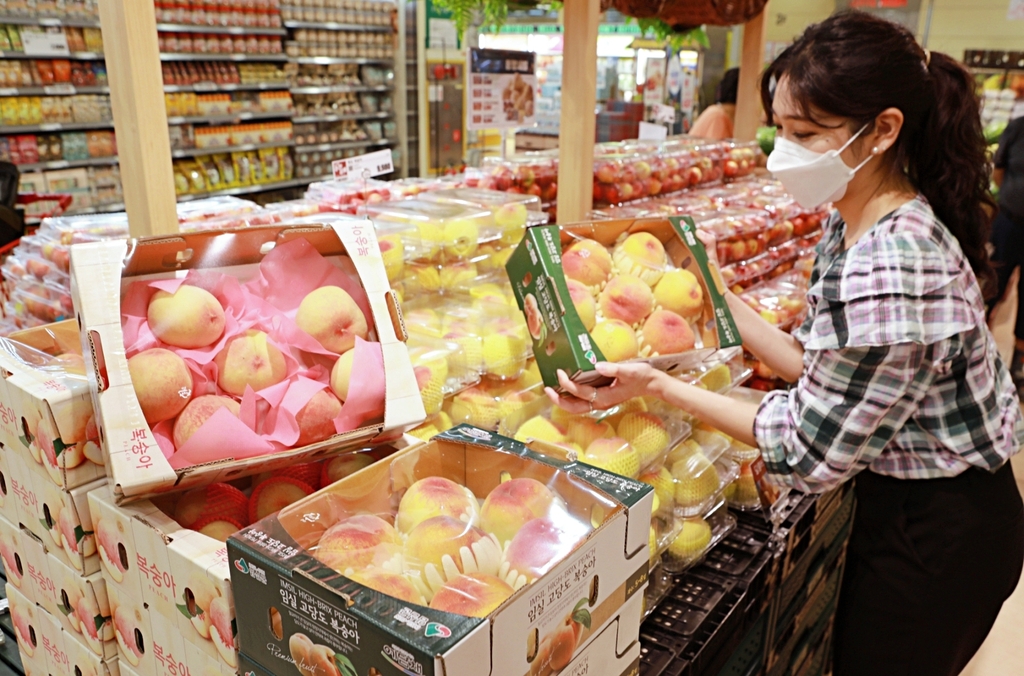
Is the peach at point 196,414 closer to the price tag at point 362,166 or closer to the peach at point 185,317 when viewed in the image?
the peach at point 185,317

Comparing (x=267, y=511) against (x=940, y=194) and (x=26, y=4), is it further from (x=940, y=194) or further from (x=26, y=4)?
(x=26, y=4)

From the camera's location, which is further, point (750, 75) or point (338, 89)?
point (338, 89)

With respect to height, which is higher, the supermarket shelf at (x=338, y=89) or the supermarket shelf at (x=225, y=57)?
the supermarket shelf at (x=225, y=57)

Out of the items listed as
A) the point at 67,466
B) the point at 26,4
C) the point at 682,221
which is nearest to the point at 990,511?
the point at 682,221

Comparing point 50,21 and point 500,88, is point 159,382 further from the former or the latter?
point 50,21

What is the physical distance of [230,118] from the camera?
265 inches

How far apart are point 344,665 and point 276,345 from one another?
53 cm

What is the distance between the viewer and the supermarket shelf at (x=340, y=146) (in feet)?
24.5

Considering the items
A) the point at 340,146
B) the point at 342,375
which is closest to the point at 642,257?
the point at 342,375

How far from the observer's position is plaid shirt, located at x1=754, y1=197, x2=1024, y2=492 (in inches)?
52.4

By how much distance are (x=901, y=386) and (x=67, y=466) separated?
4.45 ft

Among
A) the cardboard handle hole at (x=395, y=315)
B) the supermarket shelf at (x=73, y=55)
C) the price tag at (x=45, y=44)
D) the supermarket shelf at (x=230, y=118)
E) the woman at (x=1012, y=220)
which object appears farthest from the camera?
the supermarket shelf at (x=230, y=118)

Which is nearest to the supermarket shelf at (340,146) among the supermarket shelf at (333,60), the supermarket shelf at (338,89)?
the supermarket shelf at (338,89)

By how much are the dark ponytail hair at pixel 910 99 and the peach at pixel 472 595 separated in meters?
1.11
